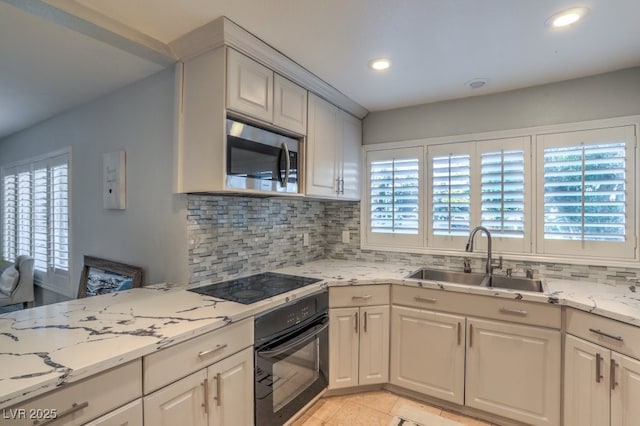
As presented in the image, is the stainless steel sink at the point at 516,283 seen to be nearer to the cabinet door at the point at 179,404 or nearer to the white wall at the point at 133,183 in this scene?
the cabinet door at the point at 179,404

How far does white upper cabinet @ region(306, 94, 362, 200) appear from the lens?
2.43 meters

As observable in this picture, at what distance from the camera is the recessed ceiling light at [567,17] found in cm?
152

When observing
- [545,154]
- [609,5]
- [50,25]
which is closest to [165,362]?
[50,25]

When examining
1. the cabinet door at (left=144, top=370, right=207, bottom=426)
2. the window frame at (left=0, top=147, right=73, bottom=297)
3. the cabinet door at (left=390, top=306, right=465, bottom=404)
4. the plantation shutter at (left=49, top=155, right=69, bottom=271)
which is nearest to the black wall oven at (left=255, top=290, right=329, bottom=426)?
the cabinet door at (left=144, top=370, right=207, bottom=426)

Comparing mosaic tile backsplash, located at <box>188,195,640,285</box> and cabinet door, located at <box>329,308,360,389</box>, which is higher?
mosaic tile backsplash, located at <box>188,195,640,285</box>

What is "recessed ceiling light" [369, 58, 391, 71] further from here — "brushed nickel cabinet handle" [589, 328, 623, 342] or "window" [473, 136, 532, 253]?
"brushed nickel cabinet handle" [589, 328, 623, 342]

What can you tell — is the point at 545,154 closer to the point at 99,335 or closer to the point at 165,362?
the point at 165,362

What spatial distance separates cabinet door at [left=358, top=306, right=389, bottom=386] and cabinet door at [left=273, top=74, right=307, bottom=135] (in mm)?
1429

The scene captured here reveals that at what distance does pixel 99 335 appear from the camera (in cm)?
123

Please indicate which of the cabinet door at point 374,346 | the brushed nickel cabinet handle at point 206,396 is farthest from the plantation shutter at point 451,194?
the brushed nickel cabinet handle at point 206,396

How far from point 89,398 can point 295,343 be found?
1055 millimetres

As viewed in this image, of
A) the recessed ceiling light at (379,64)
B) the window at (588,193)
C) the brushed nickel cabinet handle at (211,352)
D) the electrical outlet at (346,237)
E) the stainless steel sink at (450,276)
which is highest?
the recessed ceiling light at (379,64)

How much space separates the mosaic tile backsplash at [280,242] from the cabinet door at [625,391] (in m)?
0.82

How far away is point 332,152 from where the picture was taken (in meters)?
2.67
